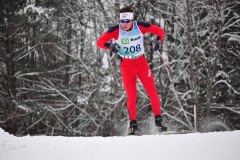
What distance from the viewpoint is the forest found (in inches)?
657

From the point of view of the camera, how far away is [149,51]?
1767 cm

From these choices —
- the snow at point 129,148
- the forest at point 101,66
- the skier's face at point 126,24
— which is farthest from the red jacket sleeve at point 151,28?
the forest at point 101,66

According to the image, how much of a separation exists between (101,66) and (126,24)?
41.9ft

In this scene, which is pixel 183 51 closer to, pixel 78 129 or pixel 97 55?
pixel 97 55

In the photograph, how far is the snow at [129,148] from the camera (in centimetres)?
423

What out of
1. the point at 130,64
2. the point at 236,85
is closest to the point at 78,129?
the point at 236,85

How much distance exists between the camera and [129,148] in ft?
15.1

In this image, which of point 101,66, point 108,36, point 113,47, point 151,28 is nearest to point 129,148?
point 113,47

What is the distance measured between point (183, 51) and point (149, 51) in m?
1.81

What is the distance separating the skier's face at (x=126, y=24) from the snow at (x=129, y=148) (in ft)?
6.35

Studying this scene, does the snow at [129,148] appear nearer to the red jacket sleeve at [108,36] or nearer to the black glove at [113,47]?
the black glove at [113,47]

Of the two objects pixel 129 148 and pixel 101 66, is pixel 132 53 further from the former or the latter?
pixel 101 66

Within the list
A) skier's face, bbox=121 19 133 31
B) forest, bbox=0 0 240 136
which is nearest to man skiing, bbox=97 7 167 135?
skier's face, bbox=121 19 133 31

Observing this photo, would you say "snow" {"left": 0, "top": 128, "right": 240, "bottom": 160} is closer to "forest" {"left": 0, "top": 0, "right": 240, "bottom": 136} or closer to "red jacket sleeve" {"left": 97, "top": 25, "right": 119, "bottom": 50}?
"red jacket sleeve" {"left": 97, "top": 25, "right": 119, "bottom": 50}
